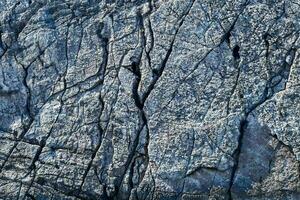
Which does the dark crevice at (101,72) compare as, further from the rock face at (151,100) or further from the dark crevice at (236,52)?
the dark crevice at (236,52)

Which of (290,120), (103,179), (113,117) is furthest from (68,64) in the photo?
(290,120)

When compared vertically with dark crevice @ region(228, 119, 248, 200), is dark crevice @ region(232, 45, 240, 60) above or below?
above

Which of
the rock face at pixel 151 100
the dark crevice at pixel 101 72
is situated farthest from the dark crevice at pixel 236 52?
the dark crevice at pixel 101 72

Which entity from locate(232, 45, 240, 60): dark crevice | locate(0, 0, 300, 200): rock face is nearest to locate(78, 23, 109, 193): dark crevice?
locate(0, 0, 300, 200): rock face

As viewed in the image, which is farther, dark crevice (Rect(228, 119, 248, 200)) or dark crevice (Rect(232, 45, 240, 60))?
dark crevice (Rect(232, 45, 240, 60))

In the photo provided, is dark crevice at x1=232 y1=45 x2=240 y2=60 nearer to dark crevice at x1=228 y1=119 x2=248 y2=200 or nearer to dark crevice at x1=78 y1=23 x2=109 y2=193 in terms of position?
dark crevice at x1=228 y1=119 x2=248 y2=200

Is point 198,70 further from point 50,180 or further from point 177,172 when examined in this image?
point 50,180

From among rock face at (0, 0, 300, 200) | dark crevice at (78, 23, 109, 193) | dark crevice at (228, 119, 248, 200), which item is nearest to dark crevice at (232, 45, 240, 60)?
rock face at (0, 0, 300, 200)

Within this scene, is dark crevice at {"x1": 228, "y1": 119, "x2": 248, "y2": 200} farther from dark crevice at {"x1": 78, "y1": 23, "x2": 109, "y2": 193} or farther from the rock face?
dark crevice at {"x1": 78, "y1": 23, "x2": 109, "y2": 193}
